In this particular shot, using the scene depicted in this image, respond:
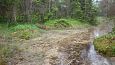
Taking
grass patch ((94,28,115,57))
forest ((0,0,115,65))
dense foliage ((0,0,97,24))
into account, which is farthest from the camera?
dense foliage ((0,0,97,24))

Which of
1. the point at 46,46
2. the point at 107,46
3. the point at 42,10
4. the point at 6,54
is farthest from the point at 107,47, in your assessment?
the point at 42,10

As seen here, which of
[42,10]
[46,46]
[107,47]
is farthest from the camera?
[42,10]

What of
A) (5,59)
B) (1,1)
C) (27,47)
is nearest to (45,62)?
(5,59)

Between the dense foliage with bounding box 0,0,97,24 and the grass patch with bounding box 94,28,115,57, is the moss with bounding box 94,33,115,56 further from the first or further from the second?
the dense foliage with bounding box 0,0,97,24

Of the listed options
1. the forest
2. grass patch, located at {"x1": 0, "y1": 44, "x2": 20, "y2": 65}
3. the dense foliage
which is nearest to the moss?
the forest

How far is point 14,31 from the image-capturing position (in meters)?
23.0

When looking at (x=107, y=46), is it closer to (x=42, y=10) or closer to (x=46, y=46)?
(x=46, y=46)

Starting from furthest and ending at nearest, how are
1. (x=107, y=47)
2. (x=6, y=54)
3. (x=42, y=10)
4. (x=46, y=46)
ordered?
(x=42, y=10), (x=46, y=46), (x=107, y=47), (x=6, y=54)

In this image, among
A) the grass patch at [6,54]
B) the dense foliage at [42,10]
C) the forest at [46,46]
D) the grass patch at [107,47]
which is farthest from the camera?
the dense foliage at [42,10]

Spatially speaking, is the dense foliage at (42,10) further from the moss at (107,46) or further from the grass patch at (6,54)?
the moss at (107,46)

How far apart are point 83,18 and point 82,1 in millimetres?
3690

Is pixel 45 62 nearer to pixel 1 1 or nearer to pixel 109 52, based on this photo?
pixel 109 52

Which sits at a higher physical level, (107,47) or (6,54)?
(107,47)

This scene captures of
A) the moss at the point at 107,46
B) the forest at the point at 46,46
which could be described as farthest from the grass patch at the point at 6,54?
the moss at the point at 107,46
